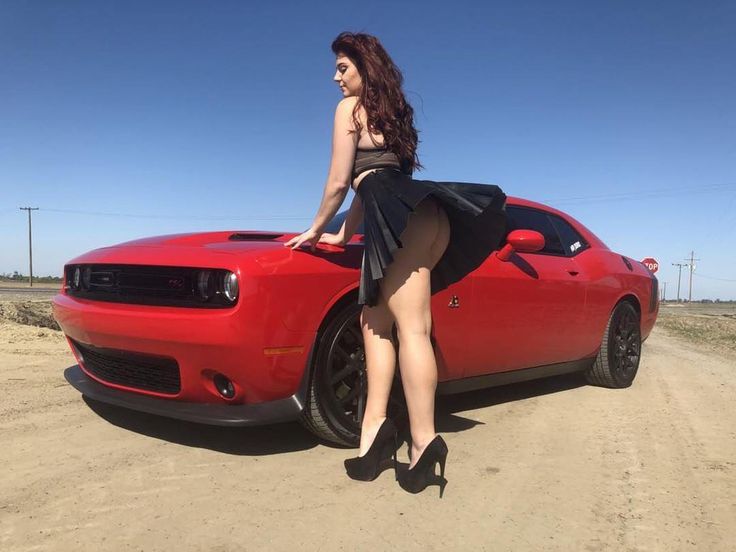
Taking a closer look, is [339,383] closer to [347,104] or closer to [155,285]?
[155,285]

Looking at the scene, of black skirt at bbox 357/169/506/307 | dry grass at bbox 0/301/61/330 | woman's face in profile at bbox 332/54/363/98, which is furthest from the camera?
dry grass at bbox 0/301/61/330

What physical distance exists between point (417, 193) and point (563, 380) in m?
3.42

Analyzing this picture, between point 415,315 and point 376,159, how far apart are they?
660 mm

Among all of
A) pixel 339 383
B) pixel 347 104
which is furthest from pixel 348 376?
pixel 347 104

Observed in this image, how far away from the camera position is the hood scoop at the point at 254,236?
3169mm

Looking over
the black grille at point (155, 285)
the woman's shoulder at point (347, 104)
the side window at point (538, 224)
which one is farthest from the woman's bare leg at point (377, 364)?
the side window at point (538, 224)

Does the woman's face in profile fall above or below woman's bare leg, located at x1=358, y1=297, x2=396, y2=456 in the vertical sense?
above

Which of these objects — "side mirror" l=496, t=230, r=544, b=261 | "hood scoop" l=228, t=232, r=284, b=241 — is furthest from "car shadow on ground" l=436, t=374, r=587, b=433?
"hood scoop" l=228, t=232, r=284, b=241

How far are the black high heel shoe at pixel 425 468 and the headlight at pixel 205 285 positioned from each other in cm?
110

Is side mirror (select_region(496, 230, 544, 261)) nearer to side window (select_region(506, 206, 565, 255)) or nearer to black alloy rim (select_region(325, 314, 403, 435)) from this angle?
side window (select_region(506, 206, 565, 255))

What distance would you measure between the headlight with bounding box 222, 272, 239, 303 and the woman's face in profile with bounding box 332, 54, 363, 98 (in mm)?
913

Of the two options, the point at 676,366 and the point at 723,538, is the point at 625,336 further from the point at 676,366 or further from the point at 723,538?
the point at 723,538

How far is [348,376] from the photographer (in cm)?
289

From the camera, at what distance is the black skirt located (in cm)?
229
